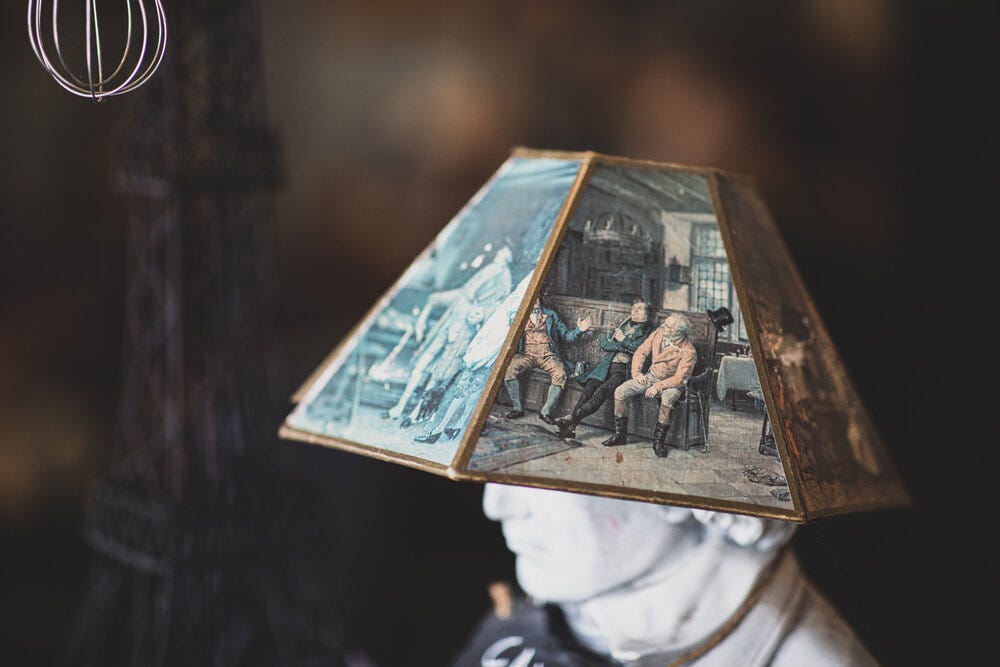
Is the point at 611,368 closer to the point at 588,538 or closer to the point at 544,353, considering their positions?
the point at 544,353

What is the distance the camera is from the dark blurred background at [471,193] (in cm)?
169

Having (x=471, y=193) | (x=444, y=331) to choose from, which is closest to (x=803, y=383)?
(x=444, y=331)

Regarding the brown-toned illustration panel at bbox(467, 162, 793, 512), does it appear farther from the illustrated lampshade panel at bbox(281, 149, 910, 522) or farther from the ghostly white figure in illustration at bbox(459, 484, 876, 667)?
the ghostly white figure in illustration at bbox(459, 484, 876, 667)

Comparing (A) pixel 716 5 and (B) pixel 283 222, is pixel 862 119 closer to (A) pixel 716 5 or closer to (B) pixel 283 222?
(A) pixel 716 5

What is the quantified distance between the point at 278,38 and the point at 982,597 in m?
1.63

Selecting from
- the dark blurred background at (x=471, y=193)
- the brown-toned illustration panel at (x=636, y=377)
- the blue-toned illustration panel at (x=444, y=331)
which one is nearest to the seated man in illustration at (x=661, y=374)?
the brown-toned illustration panel at (x=636, y=377)

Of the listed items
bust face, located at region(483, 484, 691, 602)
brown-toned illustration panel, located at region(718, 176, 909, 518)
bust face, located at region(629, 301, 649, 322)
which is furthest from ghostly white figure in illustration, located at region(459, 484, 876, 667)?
bust face, located at region(629, 301, 649, 322)

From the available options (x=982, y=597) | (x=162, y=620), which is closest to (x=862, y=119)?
(x=982, y=597)

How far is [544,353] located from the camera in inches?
34.9

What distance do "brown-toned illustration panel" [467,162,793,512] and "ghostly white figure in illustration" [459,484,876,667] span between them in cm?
20

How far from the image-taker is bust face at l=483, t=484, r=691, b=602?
1.07m

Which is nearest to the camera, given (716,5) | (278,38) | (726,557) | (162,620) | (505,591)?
(726,557)

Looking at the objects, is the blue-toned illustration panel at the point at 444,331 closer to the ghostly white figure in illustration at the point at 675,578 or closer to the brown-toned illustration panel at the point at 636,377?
the brown-toned illustration panel at the point at 636,377

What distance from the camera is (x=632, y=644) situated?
1.15m
